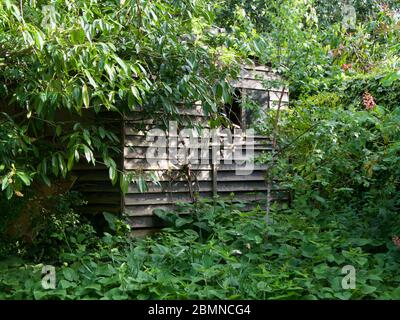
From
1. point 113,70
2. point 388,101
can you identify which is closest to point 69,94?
point 113,70

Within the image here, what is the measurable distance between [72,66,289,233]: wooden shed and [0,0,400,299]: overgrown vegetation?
0.88 ft

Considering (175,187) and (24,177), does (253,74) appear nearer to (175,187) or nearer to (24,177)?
(175,187)

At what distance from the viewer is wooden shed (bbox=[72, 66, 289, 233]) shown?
600 cm

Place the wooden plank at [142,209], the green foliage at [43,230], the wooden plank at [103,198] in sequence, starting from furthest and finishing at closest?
the wooden plank at [103,198] < the wooden plank at [142,209] < the green foliage at [43,230]

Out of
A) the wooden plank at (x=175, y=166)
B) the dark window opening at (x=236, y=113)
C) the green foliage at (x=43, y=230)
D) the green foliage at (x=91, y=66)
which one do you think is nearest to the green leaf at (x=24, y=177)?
the green foliage at (x=91, y=66)

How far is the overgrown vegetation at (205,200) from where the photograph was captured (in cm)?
412

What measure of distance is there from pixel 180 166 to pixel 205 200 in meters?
0.52

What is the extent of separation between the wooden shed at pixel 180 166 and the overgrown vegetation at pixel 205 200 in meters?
0.27

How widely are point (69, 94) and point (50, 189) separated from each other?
84.1 inches

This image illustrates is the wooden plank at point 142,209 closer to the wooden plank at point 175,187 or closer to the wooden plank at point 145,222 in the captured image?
the wooden plank at point 145,222
